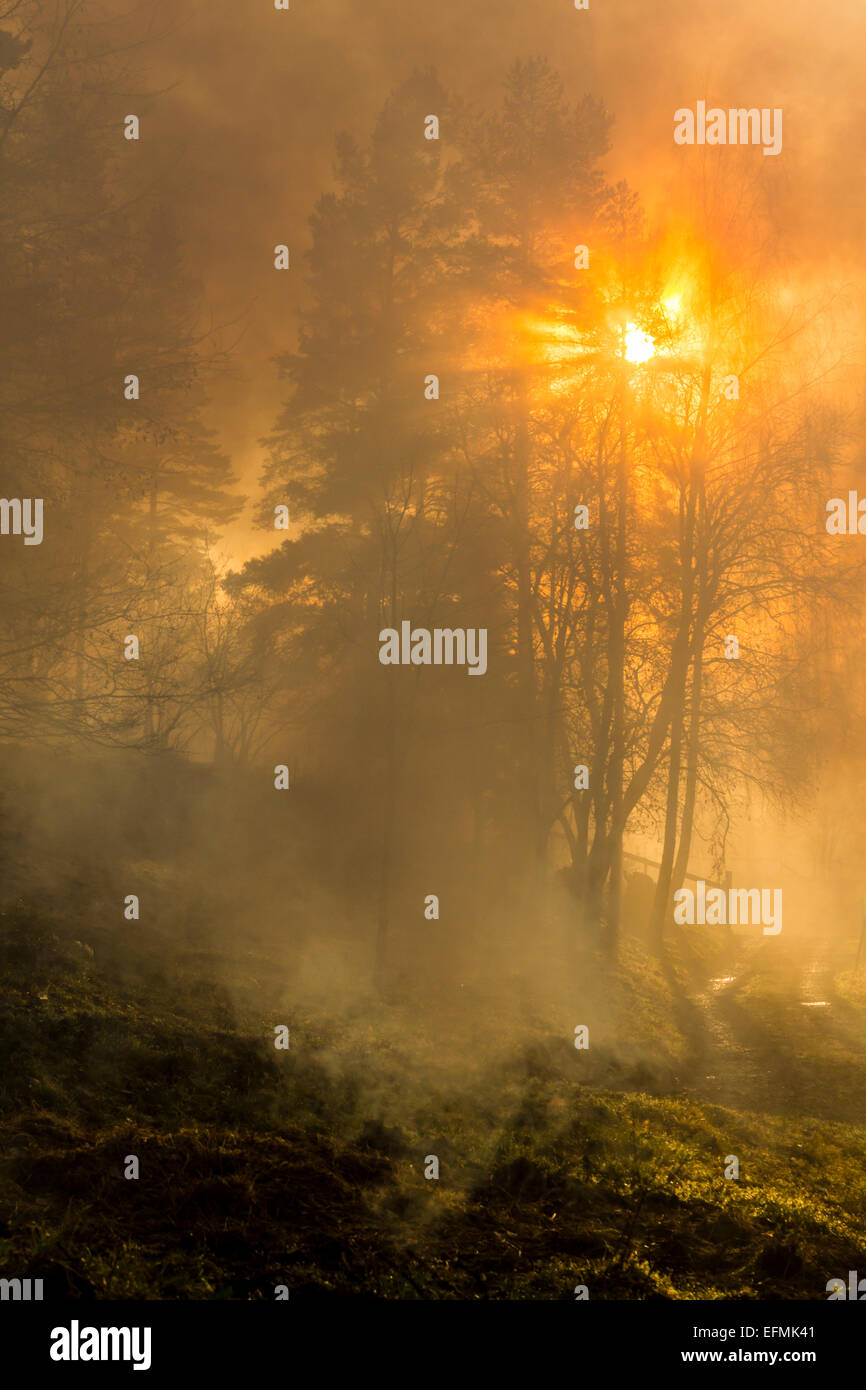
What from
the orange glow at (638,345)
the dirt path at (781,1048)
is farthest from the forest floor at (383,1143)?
the orange glow at (638,345)

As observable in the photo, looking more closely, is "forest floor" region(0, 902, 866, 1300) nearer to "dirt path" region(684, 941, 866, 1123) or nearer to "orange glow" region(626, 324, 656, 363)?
"dirt path" region(684, 941, 866, 1123)

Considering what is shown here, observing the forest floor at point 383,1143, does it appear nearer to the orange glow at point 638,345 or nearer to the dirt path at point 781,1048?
the dirt path at point 781,1048

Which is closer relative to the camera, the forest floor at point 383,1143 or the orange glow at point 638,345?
the forest floor at point 383,1143

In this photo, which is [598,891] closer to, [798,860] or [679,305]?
[679,305]

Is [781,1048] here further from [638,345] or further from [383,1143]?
[638,345]

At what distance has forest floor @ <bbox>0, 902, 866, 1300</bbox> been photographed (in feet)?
20.7

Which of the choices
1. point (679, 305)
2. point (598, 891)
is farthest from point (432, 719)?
point (679, 305)

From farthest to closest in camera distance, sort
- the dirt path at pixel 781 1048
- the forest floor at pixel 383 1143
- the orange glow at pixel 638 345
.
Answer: the orange glow at pixel 638 345, the dirt path at pixel 781 1048, the forest floor at pixel 383 1143

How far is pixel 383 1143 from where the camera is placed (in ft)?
29.0

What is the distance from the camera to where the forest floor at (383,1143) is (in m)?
6.30

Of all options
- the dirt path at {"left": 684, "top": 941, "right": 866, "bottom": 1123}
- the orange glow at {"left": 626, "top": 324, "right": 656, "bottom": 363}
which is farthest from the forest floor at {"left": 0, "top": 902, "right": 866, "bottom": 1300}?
the orange glow at {"left": 626, "top": 324, "right": 656, "bottom": 363}

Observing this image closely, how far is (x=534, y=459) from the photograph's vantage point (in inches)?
872

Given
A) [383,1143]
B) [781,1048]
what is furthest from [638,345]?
[383,1143]

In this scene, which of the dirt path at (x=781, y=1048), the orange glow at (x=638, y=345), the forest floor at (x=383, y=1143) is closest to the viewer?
the forest floor at (x=383, y=1143)
